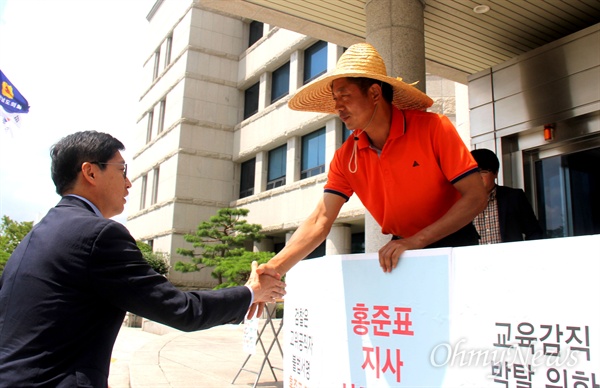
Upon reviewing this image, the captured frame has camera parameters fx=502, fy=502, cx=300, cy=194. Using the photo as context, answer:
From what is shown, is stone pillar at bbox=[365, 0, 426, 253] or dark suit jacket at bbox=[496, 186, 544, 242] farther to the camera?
stone pillar at bbox=[365, 0, 426, 253]

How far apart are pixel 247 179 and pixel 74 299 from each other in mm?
24326

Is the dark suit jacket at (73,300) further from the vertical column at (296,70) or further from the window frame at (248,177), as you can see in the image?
the window frame at (248,177)

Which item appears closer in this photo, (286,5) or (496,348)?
(496,348)

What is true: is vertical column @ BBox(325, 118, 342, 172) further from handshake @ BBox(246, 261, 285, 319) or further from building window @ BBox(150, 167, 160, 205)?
handshake @ BBox(246, 261, 285, 319)

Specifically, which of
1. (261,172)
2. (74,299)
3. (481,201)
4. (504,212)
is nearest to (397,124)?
(481,201)

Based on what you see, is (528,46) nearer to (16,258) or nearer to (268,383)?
(268,383)

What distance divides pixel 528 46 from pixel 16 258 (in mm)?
6298

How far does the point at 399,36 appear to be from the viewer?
4844mm

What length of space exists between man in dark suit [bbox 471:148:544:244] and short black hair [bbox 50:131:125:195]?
10.5 feet

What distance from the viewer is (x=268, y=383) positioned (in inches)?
237

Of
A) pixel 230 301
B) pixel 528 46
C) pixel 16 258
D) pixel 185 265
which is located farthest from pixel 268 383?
pixel 185 265

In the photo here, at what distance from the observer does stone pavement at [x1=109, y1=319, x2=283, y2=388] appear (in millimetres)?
5879

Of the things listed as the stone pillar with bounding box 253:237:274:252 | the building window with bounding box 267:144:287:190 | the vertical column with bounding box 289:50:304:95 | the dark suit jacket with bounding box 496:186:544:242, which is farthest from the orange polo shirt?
the stone pillar with bounding box 253:237:274:252

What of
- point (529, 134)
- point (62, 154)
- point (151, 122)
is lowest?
point (62, 154)
